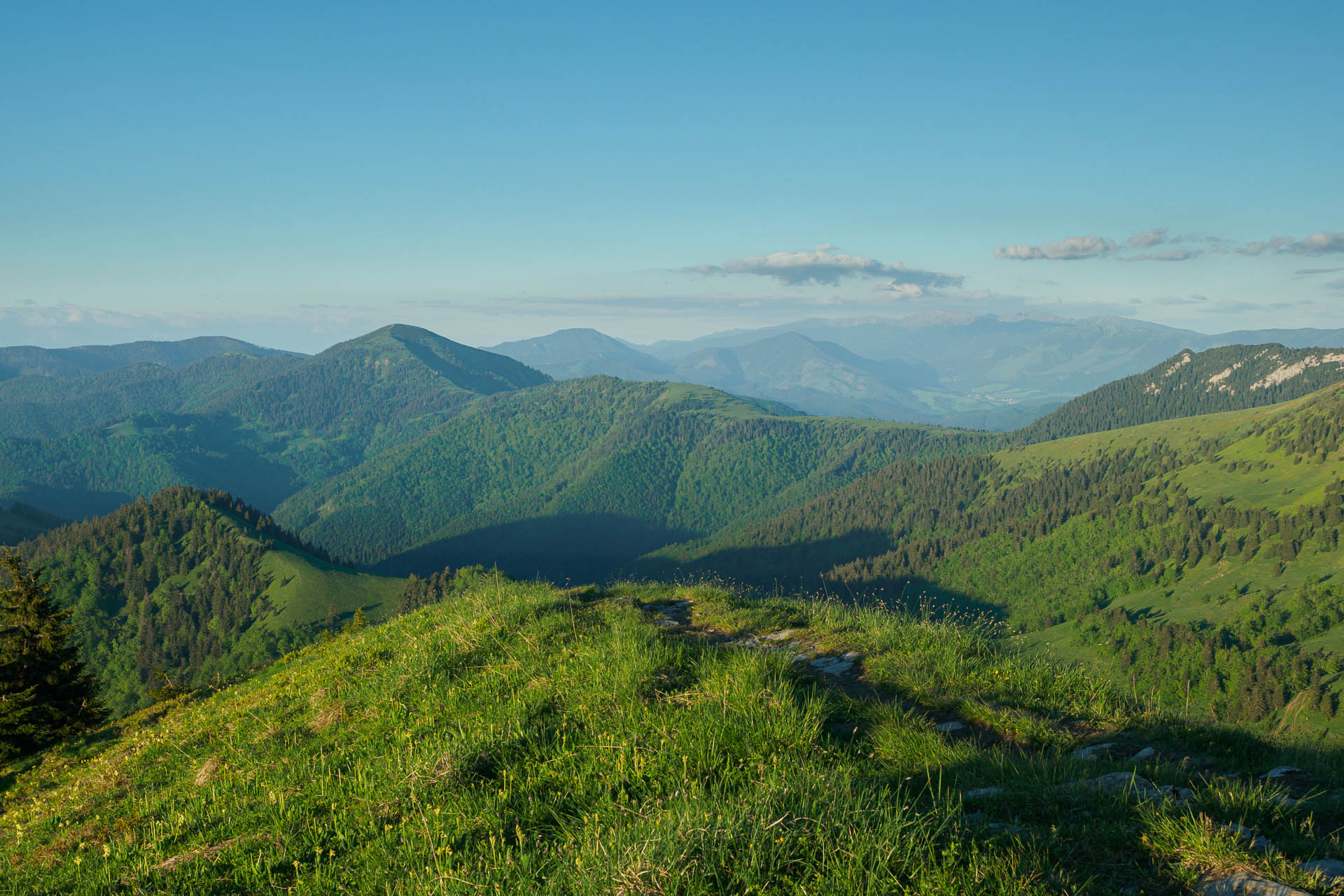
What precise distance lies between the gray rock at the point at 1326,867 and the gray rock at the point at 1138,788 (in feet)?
2.86

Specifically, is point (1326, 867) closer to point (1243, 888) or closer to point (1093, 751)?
point (1243, 888)

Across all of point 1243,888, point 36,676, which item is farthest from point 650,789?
point 36,676

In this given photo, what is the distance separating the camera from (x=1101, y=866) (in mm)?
4863

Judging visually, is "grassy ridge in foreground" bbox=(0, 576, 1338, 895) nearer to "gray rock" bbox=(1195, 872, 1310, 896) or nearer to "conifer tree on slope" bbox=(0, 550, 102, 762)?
"gray rock" bbox=(1195, 872, 1310, 896)

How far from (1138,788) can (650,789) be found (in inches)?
170

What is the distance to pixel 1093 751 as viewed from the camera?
25.4 ft

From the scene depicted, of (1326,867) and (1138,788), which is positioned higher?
(1326,867)

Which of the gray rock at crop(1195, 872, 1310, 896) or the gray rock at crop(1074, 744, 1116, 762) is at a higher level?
the gray rock at crop(1195, 872, 1310, 896)

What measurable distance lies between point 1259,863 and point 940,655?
622 centimetres

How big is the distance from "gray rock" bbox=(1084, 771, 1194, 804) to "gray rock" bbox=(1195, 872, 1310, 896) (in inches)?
34.1

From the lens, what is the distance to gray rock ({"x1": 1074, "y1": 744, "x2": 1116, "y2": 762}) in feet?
24.7

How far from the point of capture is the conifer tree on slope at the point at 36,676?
30.0 meters

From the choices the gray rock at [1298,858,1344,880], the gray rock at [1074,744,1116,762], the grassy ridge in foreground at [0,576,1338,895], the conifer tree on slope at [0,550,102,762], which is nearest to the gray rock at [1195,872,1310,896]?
the grassy ridge in foreground at [0,576,1338,895]

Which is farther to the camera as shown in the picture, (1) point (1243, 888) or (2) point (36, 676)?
(2) point (36, 676)
